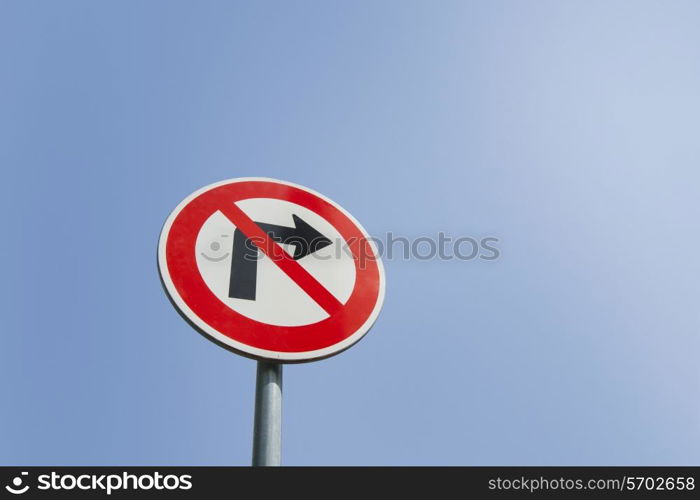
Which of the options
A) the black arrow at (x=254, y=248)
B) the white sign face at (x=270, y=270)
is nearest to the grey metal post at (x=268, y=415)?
the white sign face at (x=270, y=270)

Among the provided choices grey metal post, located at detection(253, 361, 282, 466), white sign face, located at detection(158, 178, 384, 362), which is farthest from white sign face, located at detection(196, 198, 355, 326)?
grey metal post, located at detection(253, 361, 282, 466)

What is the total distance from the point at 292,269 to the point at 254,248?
131 mm

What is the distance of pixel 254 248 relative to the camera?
2.26 metres

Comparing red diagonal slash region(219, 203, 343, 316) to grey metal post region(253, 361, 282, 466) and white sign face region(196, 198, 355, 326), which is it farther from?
grey metal post region(253, 361, 282, 466)

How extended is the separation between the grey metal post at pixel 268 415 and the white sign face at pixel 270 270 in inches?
2.0

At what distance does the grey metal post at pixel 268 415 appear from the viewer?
1.82m

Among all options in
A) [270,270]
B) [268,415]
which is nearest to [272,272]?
[270,270]

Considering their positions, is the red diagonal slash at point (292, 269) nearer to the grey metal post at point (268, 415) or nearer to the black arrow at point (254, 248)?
the black arrow at point (254, 248)
